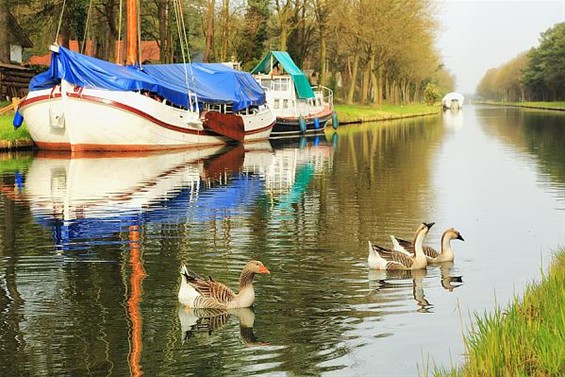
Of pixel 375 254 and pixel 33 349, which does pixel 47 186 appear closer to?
pixel 375 254

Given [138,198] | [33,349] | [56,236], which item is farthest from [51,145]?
[33,349]

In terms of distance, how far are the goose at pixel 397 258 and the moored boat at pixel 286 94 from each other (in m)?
41.0

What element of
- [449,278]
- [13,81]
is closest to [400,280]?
[449,278]

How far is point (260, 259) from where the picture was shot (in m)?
13.9

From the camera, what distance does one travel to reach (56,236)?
16156 mm

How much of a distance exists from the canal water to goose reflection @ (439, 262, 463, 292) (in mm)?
42

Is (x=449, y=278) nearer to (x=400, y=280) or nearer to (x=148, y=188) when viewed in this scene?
(x=400, y=280)

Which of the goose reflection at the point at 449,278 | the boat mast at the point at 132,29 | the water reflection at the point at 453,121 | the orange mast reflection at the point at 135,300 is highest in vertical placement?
the boat mast at the point at 132,29

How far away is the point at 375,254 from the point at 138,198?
33.0 feet

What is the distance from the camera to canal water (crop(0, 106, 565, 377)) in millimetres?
9078

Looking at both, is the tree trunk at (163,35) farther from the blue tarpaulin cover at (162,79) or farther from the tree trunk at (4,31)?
the tree trunk at (4,31)

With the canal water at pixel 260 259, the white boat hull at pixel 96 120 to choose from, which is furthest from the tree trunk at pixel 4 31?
the canal water at pixel 260 259

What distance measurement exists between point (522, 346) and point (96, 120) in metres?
30.3

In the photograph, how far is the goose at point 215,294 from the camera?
422 inches
